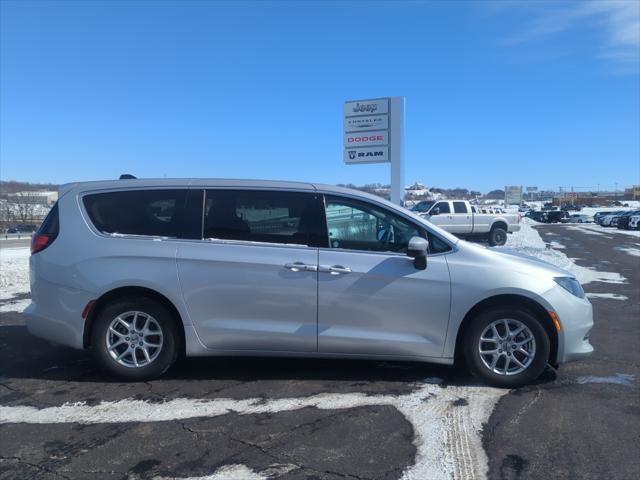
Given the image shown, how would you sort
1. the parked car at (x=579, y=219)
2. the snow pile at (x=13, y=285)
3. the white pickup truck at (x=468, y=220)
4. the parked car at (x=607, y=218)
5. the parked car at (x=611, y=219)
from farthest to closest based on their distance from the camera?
the parked car at (x=579, y=219), the parked car at (x=607, y=218), the parked car at (x=611, y=219), the white pickup truck at (x=468, y=220), the snow pile at (x=13, y=285)

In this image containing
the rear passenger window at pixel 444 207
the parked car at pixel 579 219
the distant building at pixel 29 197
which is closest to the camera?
the rear passenger window at pixel 444 207

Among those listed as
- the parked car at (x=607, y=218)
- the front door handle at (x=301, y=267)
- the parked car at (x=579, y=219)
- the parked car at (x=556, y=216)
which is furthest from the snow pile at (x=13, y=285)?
the parked car at (x=579, y=219)

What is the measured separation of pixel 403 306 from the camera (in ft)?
15.2

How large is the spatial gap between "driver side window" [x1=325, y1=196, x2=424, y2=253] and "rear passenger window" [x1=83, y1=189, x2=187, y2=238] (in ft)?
4.64

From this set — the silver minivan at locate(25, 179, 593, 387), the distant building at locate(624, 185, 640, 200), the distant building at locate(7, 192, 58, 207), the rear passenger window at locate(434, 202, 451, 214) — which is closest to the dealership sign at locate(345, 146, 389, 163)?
the rear passenger window at locate(434, 202, 451, 214)

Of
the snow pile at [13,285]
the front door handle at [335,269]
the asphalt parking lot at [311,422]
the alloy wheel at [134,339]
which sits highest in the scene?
the front door handle at [335,269]

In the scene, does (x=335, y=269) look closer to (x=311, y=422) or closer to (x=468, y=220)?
(x=311, y=422)

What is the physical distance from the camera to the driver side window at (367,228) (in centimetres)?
476

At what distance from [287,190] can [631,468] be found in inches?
131

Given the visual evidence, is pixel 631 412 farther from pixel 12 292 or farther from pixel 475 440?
pixel 12 292

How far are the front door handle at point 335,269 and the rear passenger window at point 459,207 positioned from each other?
2106cm

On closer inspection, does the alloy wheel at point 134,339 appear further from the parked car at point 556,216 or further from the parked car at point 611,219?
the parked car at point 556,216

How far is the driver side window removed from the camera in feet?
15.6

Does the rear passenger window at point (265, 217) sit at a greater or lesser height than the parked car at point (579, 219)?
greater
